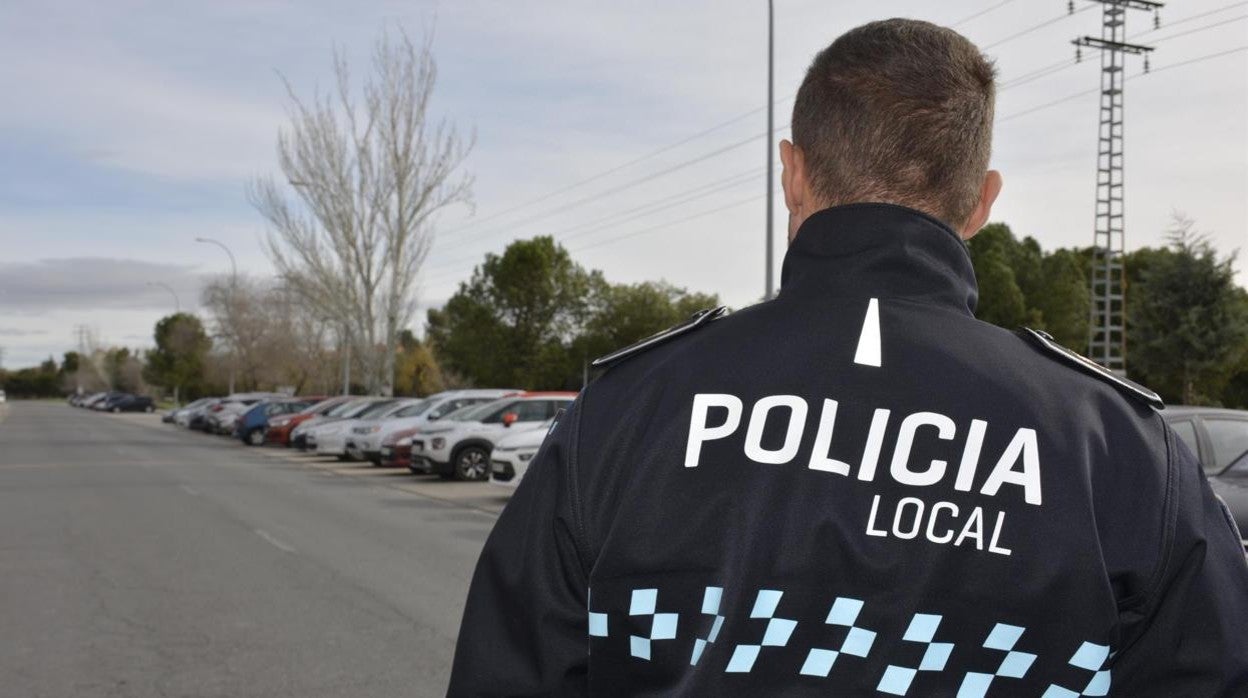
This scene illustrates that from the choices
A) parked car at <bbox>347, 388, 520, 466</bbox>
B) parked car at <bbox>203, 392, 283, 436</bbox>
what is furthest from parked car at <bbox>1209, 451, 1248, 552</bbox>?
parked car at <bbox>203, 392, 283, 436</bbox>

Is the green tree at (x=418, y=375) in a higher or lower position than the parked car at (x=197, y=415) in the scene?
higher

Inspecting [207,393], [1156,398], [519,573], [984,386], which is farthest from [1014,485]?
[207,393]

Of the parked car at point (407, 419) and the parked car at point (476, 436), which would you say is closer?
the parked car at point (476, 436)

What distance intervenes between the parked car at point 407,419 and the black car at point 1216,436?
16096 millimetres

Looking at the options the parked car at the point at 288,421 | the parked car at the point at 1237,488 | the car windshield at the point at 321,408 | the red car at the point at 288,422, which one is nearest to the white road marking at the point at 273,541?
the parked car at the point at 1237,488

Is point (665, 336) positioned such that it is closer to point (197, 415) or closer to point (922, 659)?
point (922, 659)

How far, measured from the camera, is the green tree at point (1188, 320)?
32906 millimetres

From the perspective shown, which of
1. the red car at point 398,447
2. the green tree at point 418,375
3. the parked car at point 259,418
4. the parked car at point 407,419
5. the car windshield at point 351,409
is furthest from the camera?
the green tree at point 418,375

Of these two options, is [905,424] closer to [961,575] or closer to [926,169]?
[961,575]

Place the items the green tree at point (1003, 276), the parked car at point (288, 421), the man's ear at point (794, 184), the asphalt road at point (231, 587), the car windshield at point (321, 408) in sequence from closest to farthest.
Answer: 1. the man's ear at point (794, 184)
2. the asphalt road at point (231, 587)
3. the car windshield at point (321, 408)
4. the parked car at point (288, 421)
5. the green tree at point (1003, 276)

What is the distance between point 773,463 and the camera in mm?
1450

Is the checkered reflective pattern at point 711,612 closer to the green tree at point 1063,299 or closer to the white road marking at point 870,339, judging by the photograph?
the white road marking at point 870,339

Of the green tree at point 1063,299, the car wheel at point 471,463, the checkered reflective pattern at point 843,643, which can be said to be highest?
the green tree at point 1063,299

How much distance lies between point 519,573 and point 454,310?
5914 cm
